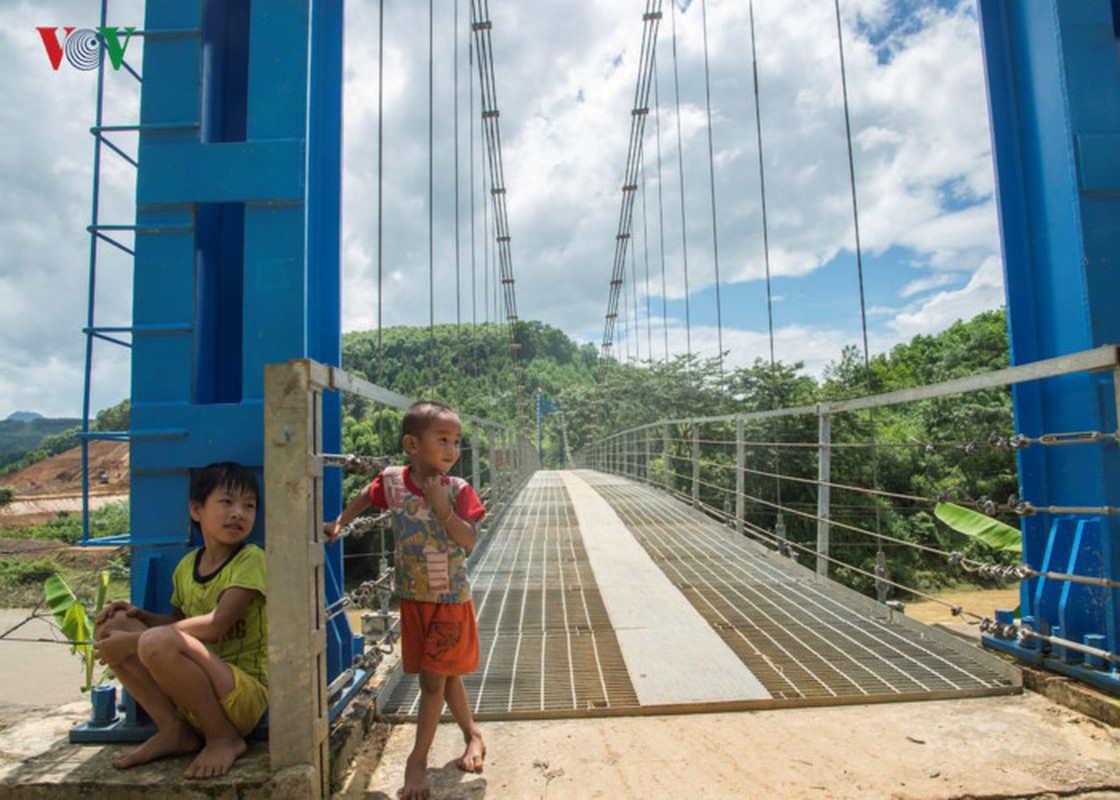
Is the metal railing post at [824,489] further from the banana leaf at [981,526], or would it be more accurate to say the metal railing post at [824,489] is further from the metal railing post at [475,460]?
the metal railing post at [475,460]

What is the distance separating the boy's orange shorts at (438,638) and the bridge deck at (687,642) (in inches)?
15.1

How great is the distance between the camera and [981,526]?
2.78m

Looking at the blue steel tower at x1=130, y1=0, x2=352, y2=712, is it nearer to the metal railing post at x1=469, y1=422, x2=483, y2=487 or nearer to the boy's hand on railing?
the boy's hand on railing

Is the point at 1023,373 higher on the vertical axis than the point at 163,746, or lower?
higher

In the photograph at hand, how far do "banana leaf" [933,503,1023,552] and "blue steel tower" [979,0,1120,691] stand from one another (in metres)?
0.69

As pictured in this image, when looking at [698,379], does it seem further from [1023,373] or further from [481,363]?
[481,363]

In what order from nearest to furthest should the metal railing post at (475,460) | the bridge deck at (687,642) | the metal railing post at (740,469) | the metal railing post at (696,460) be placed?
1. the bridge deck at (687,642)
2. the metal railing post at (740,469)
3. the metal railing post at (475,460)
4. the metal railing post at (696,460)

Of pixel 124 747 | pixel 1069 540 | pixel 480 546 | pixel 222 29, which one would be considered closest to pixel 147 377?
pixel 124 747

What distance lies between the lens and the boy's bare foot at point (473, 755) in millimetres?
1441

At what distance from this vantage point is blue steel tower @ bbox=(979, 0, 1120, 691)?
1817 mm

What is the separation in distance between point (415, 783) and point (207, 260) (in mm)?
1356

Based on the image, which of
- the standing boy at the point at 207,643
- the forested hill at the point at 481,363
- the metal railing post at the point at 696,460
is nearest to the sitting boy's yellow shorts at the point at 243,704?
the standing boy at the point at 207,643

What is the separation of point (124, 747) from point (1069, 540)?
247cm

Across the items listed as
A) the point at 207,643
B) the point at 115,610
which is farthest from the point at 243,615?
the point at 115,610
